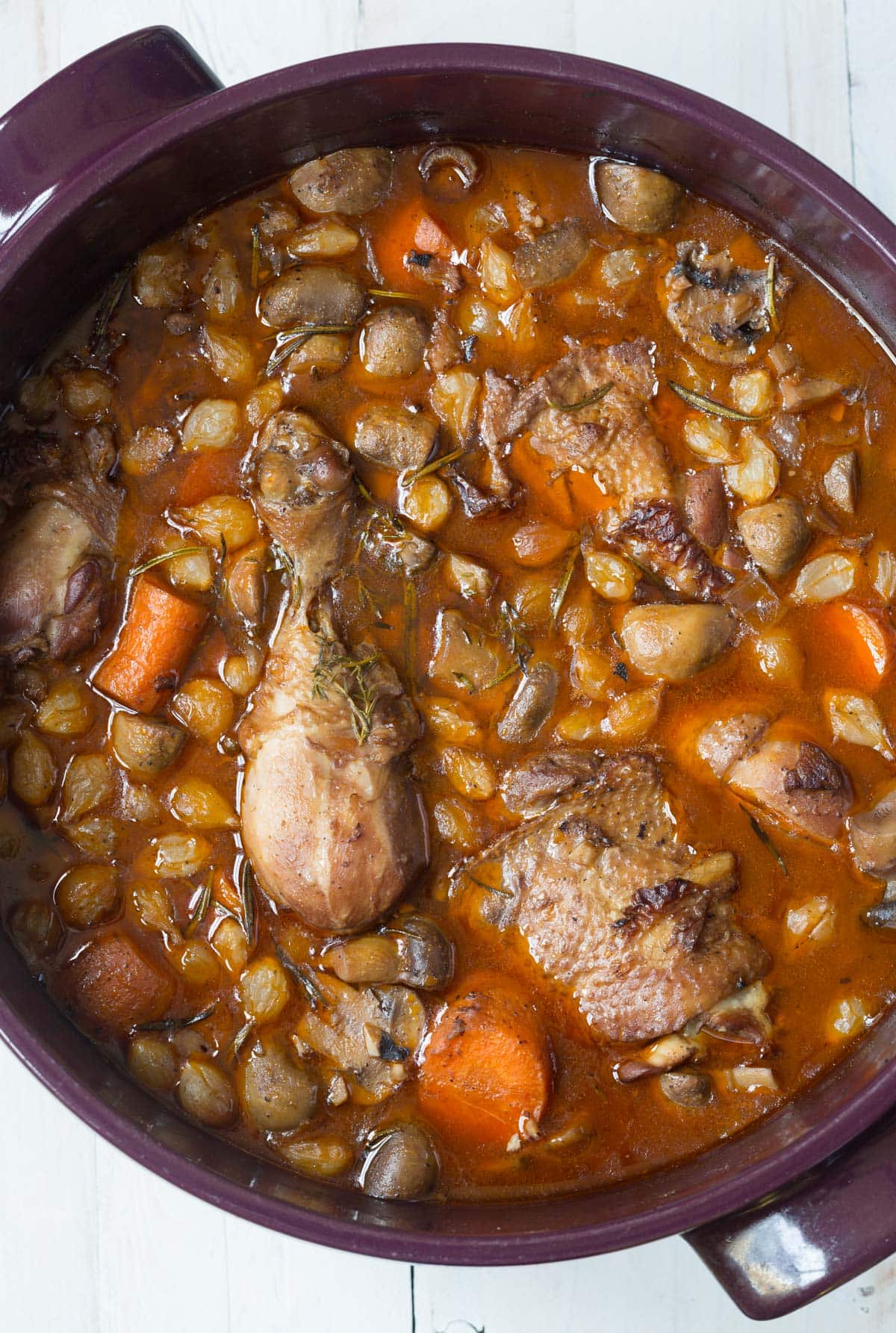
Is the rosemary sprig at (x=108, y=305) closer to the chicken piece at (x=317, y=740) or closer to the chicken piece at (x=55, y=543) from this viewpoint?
the chicken piece at (x=55, y=543)

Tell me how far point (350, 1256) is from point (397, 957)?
750 mm

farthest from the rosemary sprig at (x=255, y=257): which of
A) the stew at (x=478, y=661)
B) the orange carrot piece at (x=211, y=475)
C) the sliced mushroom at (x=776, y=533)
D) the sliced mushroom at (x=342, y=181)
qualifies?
the sliced mushroom at (x=776, y=533)

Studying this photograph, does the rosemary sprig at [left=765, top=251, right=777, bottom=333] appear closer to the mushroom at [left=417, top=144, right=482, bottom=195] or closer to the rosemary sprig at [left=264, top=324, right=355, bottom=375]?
the mushroom at [left=417, top=144, right=482, bottom=195]

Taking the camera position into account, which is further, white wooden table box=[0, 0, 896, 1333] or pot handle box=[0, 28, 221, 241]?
white wooden table box=[0, 0, 896, 1333]

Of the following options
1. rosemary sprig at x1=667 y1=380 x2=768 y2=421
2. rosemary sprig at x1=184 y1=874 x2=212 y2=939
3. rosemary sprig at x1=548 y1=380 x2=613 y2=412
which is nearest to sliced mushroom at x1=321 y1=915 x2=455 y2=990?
rosemary sprig at x1=184 y1=874 x2=212 y2=939

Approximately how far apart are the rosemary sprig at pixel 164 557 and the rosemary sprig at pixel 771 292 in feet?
4.19

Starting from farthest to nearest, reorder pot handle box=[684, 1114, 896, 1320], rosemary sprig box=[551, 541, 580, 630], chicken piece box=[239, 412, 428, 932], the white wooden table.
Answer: the white wooden table, rosemary sprig box=[551, 541, 580, 630], chicken piece box=[239, 412, 428, 932], pot handle box=[684, 1114, 896, 1320]

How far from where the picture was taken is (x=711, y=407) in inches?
96.7

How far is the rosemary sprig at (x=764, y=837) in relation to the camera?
2475mm

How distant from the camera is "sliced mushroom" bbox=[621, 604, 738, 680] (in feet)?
7.94

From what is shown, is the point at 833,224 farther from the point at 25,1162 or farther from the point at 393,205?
the point at 25,1162

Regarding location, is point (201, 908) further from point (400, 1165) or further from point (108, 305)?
point (108, 305)

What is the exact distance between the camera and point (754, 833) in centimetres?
250

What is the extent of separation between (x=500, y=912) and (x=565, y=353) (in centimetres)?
118
